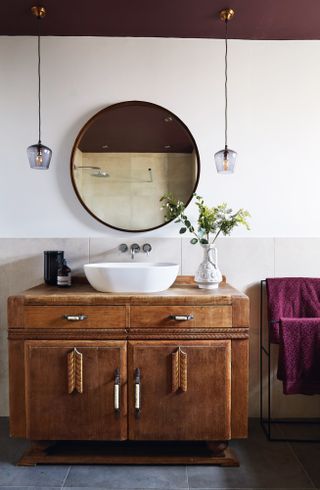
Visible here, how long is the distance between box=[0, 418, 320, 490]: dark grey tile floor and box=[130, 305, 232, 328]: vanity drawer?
707mm

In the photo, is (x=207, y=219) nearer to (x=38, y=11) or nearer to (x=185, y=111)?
(x=185, y=111)

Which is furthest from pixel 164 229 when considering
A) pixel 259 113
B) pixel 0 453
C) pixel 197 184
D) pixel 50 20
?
pixel 0 453

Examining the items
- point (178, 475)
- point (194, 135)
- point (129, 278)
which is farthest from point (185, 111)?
point (178, 475)

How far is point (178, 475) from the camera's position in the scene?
1.98 meters

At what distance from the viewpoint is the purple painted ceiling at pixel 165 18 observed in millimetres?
2189

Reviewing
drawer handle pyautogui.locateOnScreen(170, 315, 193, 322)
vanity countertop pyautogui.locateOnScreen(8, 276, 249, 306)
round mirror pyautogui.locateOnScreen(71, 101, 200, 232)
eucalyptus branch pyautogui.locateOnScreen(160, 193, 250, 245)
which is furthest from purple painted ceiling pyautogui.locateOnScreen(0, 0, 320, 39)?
drawer handle pyautogui.locateOnScreen(170, 315, 193, 322)

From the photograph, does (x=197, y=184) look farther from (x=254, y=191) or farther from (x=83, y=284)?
(x=83, y=284)

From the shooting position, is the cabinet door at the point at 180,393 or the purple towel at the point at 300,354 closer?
the cabinet door at the point at 180,393

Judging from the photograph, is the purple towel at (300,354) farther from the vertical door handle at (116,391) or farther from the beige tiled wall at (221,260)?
the vertical door handle at (116,391)

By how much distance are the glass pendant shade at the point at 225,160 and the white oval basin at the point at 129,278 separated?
659 mm

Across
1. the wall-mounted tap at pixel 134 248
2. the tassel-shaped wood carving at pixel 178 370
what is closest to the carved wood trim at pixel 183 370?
the tassel-shaped wood carving at pixel 178 370

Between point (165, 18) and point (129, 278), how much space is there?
1.49m

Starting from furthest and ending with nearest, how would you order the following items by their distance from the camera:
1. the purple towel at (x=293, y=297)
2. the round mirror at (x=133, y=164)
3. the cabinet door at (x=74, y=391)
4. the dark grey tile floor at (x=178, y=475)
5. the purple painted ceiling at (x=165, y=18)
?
the round mirror at (x=133, y=164)
the purple towel at (x=293, y=297)
the purple painted ceiling at (x=165, y=18)
the cabinet door at (x=74, y=391)
the dark grey tile floor at (x=178, y=475)

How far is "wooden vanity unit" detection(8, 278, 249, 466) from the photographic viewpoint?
6.59 ft
